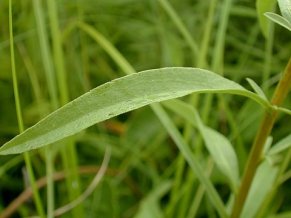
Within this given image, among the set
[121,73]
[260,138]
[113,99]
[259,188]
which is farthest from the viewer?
[121,73]

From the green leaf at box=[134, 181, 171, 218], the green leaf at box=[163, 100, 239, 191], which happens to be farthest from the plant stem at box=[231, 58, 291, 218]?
the green leaf at box=[134, 181, 171, 218]

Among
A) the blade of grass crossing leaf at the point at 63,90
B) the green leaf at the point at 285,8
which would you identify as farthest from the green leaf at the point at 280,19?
the blade of grass crossing leaf at the point at 63,90

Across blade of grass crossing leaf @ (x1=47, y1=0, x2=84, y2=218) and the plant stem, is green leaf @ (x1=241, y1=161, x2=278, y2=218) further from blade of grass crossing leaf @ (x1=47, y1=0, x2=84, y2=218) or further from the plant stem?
blade of grass crossing leaf @ (x1=47, y1=0, x2=84, y2=218)

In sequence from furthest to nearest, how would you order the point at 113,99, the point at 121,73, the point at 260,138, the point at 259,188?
the point at 121,73, the point at 259,188, the point at 260,138, the point at 113,99

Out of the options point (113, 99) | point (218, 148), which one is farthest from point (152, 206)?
point (113, 99)

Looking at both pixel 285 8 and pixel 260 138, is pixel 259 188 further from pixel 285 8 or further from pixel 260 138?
pixel 285 8
